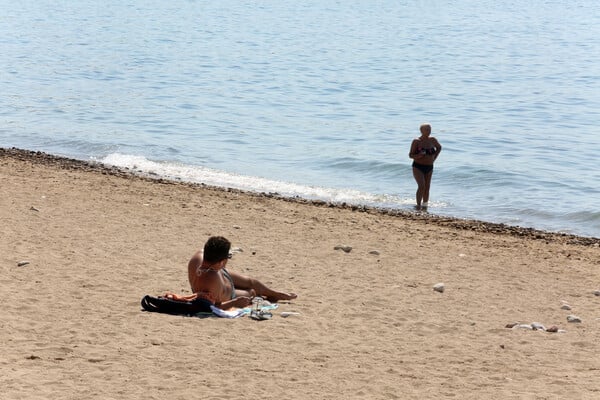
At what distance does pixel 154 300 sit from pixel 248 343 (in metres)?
1.14

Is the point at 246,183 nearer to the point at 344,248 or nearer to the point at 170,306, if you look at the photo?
the point at 344,248

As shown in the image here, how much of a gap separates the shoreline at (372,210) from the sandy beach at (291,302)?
9cm

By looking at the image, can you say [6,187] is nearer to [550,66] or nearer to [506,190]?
[506,190]

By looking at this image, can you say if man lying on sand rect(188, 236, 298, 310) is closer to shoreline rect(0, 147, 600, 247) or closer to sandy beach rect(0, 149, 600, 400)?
sandy beach rect(0, 149, 600, 400)

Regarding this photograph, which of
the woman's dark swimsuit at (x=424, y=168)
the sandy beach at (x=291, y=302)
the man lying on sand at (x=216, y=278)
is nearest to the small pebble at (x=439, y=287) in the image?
the sandy beach at (x=291, y=302)

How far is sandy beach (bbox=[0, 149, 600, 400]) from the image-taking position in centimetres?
709

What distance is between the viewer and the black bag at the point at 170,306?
859 cm

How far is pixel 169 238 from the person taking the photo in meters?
11.7

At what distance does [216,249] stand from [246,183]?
882cm

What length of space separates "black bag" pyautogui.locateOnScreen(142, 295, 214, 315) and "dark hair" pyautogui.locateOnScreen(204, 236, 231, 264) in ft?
1.28

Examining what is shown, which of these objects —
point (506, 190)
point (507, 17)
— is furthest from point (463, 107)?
point (507, 17)

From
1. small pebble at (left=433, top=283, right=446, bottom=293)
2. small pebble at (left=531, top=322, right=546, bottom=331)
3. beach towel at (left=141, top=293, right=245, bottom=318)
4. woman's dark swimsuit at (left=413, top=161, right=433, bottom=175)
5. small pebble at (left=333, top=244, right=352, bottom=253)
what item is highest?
woman's dark swimsuit at (left=413, top=161, right=433, bottom=175)

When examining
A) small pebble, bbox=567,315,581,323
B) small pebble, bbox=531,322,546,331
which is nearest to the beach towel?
small pebble, bbox=531,322,546,331

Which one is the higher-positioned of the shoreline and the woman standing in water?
the woman standing in water
